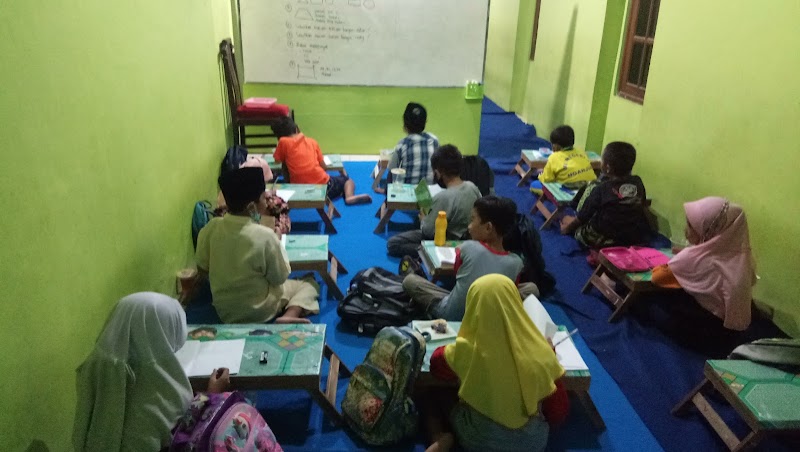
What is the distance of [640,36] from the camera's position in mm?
5688

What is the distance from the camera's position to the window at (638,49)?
5488 millimetres

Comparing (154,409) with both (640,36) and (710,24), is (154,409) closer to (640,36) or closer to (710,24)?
(710,24)

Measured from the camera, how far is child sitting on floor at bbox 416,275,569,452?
2066 millimetres

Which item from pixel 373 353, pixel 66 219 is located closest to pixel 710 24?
pixel 373 353

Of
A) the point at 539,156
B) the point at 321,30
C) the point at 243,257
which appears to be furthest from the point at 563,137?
the point at 243,257

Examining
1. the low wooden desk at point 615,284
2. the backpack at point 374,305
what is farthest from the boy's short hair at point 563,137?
the backpack at point 374,305

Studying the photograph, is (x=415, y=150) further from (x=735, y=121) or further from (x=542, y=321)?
(x=542, y=321)

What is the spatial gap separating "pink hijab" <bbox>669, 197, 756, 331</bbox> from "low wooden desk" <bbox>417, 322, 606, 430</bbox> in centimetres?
107

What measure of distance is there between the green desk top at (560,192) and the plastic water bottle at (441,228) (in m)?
1.44

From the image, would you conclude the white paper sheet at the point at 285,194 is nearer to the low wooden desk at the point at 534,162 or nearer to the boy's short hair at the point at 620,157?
the boy's short hair at the point at 620,157

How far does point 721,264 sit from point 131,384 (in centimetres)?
303

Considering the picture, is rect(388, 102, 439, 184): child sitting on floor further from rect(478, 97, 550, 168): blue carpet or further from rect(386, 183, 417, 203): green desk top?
rect(478, 97, 550, 168): blue carpet

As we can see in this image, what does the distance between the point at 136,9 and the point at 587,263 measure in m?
3.48

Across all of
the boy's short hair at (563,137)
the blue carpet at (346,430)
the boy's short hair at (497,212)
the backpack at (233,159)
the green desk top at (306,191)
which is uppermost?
the boy's short hair at (497,212)
